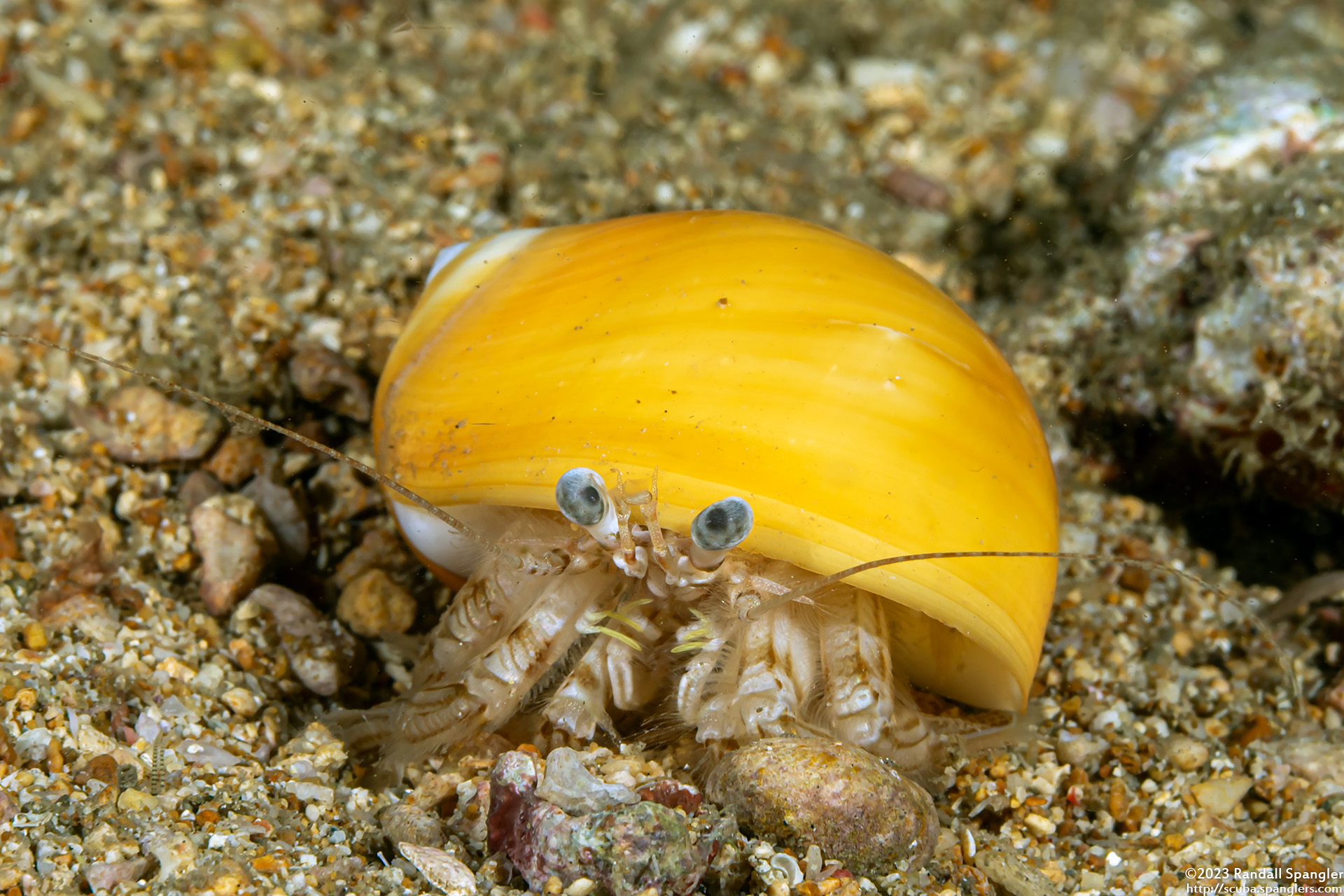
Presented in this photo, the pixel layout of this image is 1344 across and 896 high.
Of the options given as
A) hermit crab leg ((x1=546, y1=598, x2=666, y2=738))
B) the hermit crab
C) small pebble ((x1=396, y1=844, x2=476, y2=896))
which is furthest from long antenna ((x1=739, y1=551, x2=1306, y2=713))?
small pebble ((x1=396, y1=844, x2=476, y2=896))

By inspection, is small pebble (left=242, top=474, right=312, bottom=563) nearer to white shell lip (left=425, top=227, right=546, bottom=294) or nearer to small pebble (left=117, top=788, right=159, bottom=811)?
white shell lip (left=425, top=227, right=546, bottom=294)

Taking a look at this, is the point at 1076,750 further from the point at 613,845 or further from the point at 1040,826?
the point at 613,845

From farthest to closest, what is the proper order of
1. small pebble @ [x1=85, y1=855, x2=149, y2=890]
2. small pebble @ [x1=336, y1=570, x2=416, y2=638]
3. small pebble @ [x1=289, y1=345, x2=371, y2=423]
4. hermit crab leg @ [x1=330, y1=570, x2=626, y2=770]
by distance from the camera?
1. small pebble @ [x1=289, y1=345, x2=371, y2=423]
2. small pebble @ [x1=336, y1=570, x2=416, y2=638]
3. hermit crab leg @ [x1=330, y1=570, x2=626, y2=770]
4. small pebble @ [x1=85, y1=855, x2=149, y2=890]

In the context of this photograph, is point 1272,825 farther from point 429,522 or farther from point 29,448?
point 29,448

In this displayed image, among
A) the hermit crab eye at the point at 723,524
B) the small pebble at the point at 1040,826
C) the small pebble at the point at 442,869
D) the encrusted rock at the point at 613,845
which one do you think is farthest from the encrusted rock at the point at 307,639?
the small pebble at the point at 1040,826

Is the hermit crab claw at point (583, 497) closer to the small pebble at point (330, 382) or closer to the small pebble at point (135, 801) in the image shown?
the small pebble at point (135, 801)

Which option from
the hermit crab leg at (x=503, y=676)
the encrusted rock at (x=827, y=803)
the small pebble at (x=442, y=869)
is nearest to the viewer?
the small pebble at (x=442, y=869)

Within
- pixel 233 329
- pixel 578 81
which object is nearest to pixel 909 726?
pixel 233 329
